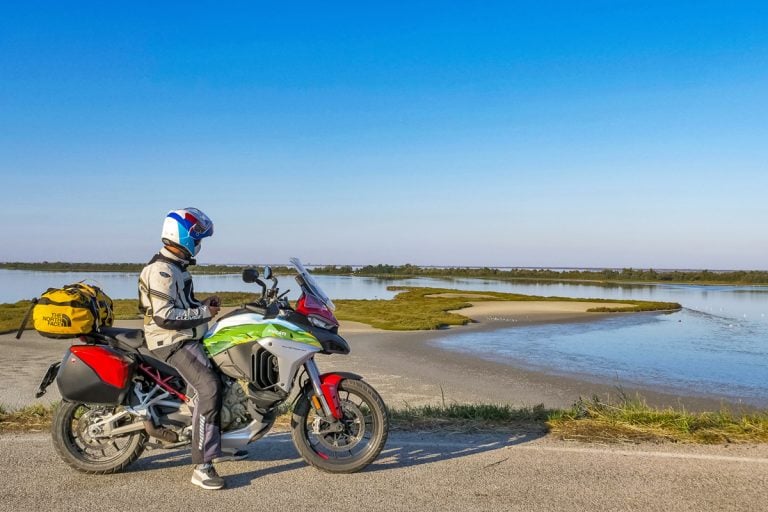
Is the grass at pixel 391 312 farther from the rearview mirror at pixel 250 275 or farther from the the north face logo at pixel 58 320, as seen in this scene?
the rearview mirror at pixel 250 275

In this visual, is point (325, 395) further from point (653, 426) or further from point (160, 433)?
point (653, 426)

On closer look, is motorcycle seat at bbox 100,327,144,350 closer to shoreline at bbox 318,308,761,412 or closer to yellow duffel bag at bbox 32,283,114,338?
yellow duffel bag at bbox 32,283,114,338

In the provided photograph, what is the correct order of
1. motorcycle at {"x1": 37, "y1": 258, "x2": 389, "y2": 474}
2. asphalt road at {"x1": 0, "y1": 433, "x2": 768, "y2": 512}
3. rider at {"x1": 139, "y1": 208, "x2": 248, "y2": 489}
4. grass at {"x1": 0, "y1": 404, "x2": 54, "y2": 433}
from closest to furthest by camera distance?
1. asphalt road at {"x1": 0, "y1": 433, "x2": 768, "y2": 512}
2. rider at {"x1": 139, "y1": 208, "x2": 248, "y2": 489}
3. motorcycle at {"x1": 37, "y1": 258, "x2": 389, "y2": 474}
4. grass at {"x1": 0, "y1": 404, "x2": 54, "y2": 433}

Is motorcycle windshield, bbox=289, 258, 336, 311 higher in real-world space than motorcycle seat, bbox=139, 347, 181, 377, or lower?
higher

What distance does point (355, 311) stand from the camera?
143 feet

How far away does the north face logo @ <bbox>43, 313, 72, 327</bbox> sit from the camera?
528cm

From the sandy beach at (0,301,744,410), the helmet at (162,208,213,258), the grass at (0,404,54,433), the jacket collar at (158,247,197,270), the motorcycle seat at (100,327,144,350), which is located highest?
the helmet at (162,208,213,258)

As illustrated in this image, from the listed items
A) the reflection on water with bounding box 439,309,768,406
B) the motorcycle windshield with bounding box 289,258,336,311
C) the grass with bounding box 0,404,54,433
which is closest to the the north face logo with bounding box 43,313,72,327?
the motorcycle windshield with bounding box 289,258,336,311

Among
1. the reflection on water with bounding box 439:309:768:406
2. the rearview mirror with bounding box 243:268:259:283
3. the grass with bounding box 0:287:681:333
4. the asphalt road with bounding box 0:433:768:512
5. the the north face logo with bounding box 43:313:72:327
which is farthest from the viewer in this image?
the grass with bounding box 0:287:681:333

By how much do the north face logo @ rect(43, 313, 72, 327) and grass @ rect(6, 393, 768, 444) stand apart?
101 inches

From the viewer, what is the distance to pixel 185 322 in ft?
18.2

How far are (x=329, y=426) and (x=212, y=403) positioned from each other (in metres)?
1.08

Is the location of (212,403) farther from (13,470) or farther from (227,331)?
(13,470)

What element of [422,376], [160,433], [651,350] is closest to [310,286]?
→ [160,433]
